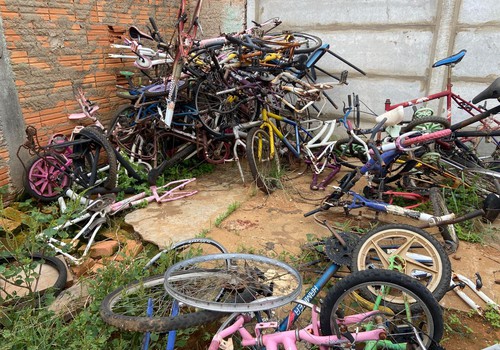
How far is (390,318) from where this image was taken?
2.14 metres

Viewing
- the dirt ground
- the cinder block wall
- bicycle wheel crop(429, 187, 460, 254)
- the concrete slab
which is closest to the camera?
the dirt ground

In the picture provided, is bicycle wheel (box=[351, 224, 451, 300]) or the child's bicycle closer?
bicycle wheel (box=[351, 224, 451, 300])

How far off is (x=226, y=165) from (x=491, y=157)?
394 cm

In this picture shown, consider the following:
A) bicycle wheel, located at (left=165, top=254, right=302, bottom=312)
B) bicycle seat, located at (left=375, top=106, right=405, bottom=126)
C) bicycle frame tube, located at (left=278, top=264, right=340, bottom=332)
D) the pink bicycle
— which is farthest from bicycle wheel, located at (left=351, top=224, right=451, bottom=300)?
bicycle seat, located at (left=375, top=106, right=405, bottom=126)

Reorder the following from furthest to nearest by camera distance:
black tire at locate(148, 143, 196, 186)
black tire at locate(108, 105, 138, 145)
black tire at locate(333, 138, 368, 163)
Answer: black tire at locate(108, 105, 138, 145), black tire at locate(148, 143, 196, 186), black tire at locate(333, 138, 368, 163)

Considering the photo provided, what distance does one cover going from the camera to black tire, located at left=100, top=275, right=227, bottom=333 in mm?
2076

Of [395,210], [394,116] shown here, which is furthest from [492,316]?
[394,116]

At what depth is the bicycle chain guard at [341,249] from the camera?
2694 millimetres

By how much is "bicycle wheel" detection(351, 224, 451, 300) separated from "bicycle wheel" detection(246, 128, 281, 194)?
222 centimetres

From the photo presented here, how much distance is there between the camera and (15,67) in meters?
4.20

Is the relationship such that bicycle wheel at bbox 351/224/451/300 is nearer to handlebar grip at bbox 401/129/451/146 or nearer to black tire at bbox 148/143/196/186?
handlebar grip at bbox 401/129/451/146

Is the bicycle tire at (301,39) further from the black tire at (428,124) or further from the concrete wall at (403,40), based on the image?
the black tire at (428,124)

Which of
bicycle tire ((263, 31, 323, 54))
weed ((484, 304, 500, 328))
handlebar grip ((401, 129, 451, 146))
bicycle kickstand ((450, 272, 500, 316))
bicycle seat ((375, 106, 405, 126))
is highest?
bicycle tire ((263, 31, 323, 54))

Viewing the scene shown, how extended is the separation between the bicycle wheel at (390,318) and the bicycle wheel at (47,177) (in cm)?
358
